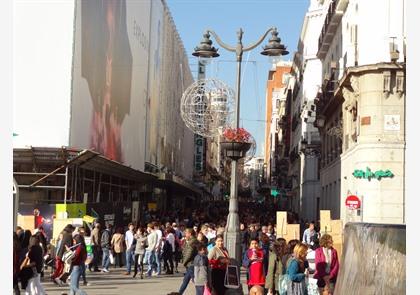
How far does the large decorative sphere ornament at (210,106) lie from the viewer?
2069 centimetres

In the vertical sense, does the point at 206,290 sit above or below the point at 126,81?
below

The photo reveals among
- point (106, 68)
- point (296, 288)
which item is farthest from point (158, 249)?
point (106, 68)

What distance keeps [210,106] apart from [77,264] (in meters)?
8.66

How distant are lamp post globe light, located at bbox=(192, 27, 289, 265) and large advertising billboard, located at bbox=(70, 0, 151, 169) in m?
10.8

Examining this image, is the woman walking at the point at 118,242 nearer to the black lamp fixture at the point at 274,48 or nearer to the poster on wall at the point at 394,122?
the black lamp fixture at the point at 274,48

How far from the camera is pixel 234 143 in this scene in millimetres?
17062

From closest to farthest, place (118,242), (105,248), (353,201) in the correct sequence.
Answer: (105,248) → (118,242) → (353,201)

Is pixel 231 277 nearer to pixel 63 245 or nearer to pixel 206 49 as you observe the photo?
pixel 63 245

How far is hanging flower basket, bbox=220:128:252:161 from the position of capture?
673 inches

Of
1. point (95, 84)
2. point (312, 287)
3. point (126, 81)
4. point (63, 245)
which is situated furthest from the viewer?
point (126, 81)

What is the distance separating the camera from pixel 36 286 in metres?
12.1

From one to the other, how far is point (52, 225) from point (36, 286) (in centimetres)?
1041

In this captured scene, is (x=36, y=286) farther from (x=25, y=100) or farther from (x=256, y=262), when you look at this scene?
(x=25, y=100)

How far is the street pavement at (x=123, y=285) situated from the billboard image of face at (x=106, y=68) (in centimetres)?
1209
